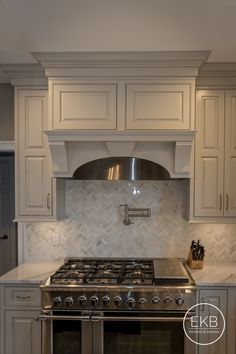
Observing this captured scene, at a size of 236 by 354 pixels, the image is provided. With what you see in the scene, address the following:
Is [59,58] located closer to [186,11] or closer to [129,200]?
[186,11]

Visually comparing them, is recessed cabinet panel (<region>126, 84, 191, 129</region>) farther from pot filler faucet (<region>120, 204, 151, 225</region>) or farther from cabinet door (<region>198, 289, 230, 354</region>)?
cabinet door (<region>198, 289, 230, 354</region>)

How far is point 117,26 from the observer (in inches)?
87.0

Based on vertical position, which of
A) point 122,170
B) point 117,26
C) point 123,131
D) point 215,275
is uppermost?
point 117,26

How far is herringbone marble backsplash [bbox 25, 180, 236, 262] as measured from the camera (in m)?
3.32

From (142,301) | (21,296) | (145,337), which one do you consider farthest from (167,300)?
(21,296)

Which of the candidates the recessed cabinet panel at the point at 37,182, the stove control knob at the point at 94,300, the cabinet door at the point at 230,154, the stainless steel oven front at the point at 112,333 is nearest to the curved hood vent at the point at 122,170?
the recessed cabinet panel at the point at 37,182

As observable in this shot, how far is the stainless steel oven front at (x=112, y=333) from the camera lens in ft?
8.41

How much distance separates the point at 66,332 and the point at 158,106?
190 centimetres

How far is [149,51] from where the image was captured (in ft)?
8.79

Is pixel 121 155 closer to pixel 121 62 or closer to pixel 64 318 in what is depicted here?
pixel 121 62

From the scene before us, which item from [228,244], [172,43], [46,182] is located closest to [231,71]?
[172,43]

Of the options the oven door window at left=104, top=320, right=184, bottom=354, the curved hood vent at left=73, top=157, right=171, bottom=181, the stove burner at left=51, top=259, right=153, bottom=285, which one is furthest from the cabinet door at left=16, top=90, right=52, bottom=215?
the oven door window at left=104, top=320, right=184, bottom=354
